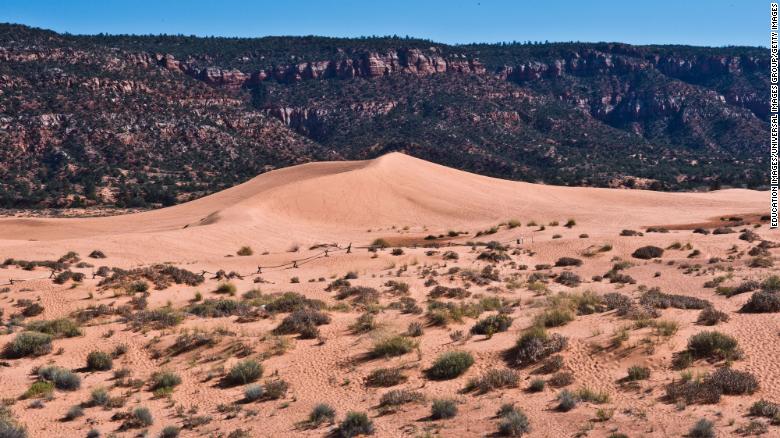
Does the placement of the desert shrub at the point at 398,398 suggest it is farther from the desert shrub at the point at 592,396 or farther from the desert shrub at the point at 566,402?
the desert shrub at the point at 592,396

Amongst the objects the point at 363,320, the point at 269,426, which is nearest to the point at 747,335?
the point at 363,320

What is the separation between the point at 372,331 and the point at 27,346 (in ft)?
25.7

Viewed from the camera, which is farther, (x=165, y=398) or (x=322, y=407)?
(x=165, y=398)

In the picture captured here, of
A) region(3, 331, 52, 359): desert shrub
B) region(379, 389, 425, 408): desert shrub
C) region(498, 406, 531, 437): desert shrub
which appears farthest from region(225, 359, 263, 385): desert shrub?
region(498, 406, 531, 437): desert shrub

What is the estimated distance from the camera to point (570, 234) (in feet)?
132

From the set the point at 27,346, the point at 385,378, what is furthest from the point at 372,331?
the point at 27,346

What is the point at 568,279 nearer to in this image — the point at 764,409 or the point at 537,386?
the point at 537,386

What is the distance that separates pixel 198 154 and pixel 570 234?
6203cm

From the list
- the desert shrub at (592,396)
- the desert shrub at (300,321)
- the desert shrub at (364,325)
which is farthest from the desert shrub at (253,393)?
the desert shrub at (592,396)

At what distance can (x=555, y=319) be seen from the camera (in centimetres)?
1650

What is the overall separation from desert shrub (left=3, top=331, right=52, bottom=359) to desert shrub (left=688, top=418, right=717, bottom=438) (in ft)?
44.3

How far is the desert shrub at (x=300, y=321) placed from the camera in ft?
56.2

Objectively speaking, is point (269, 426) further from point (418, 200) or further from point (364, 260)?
point (418, 200)

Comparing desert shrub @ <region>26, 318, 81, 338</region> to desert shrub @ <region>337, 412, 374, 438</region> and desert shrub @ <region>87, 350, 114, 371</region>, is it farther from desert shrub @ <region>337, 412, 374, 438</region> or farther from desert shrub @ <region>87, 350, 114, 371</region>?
desert shrub @ <region>337, 412, 374, 438</region>
